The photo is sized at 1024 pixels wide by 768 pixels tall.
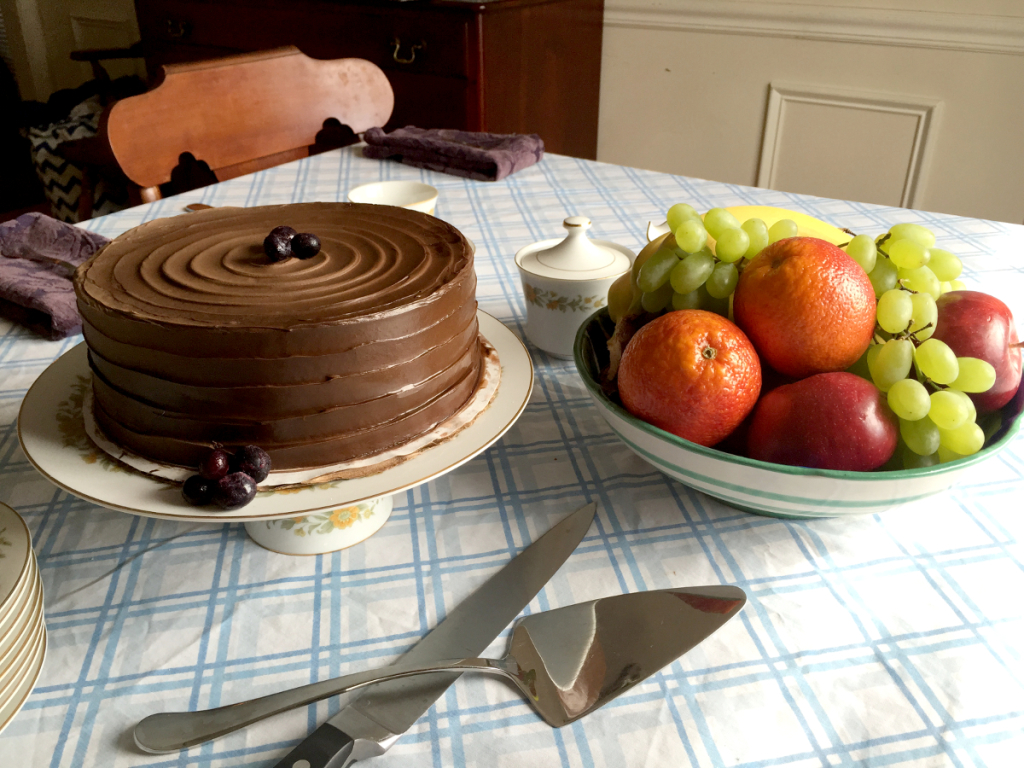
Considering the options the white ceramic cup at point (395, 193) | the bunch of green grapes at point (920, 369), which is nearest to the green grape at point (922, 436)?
the bunch of green grapes at point (920, 369)

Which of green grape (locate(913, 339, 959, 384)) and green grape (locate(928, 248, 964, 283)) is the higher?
green grape (locate(928, 248, 964, 283))

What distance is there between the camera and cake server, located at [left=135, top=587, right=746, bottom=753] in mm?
456

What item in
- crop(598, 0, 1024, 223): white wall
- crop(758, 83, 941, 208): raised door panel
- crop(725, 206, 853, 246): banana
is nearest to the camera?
crop(725, 206, 853, 246): banana

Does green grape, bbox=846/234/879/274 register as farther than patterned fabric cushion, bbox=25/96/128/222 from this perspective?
No

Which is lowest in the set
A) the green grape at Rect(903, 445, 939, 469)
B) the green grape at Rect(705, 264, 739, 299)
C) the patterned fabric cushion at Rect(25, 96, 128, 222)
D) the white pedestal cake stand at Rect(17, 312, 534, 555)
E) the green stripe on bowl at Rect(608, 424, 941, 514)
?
the patterned fabric cushion at Rect(25, 96, 128, 222)

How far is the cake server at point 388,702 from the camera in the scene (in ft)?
1.42

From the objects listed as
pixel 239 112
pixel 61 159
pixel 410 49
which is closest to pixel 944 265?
pixel 239 112

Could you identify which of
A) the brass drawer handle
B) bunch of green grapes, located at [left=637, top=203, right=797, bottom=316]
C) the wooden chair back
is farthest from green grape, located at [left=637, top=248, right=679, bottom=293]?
A: the brass drawer handle

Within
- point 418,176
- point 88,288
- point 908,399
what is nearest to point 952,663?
point 908,399

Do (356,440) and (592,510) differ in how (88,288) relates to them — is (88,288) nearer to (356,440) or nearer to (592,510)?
(356,440)

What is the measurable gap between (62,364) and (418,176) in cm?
90

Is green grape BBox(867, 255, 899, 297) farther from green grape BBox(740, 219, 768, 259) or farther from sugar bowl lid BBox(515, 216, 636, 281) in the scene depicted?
sugar bowl lid BBox(515, 216, 636, 281)

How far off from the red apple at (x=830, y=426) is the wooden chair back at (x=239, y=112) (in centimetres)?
129

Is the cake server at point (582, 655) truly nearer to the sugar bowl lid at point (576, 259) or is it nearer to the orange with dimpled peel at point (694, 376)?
the orange with dimpled peel at point (694, 376)
